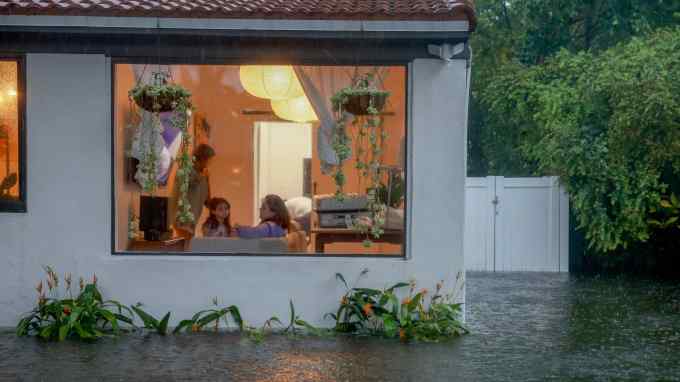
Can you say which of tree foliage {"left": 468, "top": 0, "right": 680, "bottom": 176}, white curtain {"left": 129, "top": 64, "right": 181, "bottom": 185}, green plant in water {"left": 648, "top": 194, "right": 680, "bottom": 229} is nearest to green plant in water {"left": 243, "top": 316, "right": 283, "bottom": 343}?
white curtain {"left": 129, "top": 64, "right": 181, "bottom": 185}

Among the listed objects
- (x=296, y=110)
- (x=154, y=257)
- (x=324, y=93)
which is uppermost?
(x=324, y=93)

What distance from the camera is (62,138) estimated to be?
437 inches

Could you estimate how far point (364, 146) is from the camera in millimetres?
11312

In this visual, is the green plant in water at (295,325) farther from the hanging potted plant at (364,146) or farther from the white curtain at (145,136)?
the white curtain at (145,136)

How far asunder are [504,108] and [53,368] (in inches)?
589

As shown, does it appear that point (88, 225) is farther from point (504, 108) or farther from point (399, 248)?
point (504, 108)

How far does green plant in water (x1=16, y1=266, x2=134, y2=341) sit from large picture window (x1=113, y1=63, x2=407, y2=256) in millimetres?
605

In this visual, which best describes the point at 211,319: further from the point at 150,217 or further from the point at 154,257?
the point at 150,217

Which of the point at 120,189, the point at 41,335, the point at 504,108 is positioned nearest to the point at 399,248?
the point at 120,189

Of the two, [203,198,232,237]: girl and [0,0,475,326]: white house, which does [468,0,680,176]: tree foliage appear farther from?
[203,198,232,237]: girl

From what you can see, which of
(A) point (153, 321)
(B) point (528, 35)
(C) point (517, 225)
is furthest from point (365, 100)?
(B) point (528, 35)

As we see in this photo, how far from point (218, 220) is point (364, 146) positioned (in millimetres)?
1683

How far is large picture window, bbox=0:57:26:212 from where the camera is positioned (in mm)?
11078

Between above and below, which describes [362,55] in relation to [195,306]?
above
